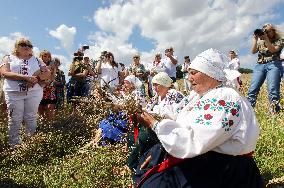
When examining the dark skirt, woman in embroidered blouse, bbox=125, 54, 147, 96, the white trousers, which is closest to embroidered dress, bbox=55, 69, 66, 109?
woman in embroidered blouse, bbox=125, 54, 147, 96

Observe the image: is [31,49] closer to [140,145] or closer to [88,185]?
[88,185]

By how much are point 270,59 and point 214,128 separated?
4.43 metres

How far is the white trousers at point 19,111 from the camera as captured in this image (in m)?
6.57

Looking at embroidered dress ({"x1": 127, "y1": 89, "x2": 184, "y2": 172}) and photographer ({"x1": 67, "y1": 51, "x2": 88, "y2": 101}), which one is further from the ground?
photographer ({"x1": 67, "y1": 51, "x2": 88, "y2": 101})

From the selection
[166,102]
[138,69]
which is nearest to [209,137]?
[166,102]

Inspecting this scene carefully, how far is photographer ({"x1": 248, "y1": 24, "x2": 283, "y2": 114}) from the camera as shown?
6.86 meters

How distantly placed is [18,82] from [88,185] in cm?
244

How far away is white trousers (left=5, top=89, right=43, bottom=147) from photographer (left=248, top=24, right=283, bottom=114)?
11.3 ft

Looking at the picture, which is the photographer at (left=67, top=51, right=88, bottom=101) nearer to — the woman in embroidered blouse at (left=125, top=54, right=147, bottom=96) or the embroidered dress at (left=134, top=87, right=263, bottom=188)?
the woman in embroidered blouse at (left=125, top=54, right=147, bottom=96)

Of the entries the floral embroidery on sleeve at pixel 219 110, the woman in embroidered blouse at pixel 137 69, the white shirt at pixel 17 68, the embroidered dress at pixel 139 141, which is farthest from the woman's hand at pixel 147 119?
the woman in embroidered blouse at pixel 137 69

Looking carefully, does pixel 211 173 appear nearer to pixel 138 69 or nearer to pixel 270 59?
pixel 270 59

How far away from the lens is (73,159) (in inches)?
223

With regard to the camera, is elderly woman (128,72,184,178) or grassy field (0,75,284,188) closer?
elderly woman (128,72,184,178)

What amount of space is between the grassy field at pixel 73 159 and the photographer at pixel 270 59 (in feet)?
1.21
